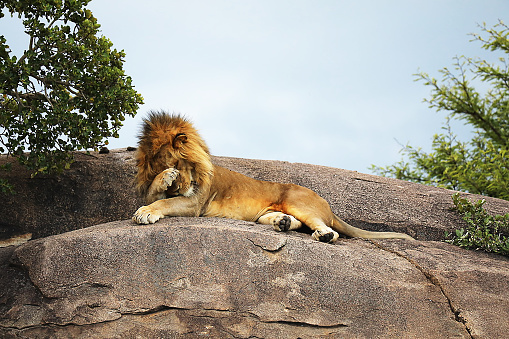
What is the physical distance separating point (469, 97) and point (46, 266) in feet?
38.9

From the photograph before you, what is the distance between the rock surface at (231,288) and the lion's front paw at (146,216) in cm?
9

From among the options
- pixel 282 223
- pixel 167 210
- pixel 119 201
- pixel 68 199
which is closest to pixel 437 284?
pixel 282 223

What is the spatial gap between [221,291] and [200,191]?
1.62 meters

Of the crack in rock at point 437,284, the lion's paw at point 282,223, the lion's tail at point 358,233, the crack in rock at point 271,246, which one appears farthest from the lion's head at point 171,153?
the crack in rock at point 437,284

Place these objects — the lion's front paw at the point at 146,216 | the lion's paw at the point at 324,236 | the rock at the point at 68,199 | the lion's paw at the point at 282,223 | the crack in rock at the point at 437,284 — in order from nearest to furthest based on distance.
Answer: the crack in rock at the point at 437,284, the lion's front paw at the point at 146,216, the lion's paw at the point at 324,236, the lion's paw at the point at 282,223, the rock at the point at 68,199

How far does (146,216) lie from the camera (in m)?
5.24

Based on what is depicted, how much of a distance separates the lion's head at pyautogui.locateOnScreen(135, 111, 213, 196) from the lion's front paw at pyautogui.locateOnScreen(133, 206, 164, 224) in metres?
0.50

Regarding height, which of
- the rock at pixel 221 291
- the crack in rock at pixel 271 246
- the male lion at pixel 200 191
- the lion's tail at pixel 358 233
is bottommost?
the rock at pixel 221 291

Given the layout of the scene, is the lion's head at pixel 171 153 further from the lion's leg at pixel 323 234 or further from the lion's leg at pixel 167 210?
the lion's leg at pixel 323 234

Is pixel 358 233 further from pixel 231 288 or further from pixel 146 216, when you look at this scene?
pixel 146 216

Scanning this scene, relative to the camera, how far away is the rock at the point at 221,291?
4422 millimetres

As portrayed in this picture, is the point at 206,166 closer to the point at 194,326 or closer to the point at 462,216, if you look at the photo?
the point at 194,326

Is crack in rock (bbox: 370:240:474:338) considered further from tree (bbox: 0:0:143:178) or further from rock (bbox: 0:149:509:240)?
tree (bbox: 0:0:143:178)

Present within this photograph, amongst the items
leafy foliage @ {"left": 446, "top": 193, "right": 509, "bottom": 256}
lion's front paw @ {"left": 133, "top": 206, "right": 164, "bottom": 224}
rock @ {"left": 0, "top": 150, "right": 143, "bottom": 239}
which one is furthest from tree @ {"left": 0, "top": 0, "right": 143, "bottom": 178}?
leafy foliage @ {"left": 446, "top": 193, "right": 509, "bottom": 256}
